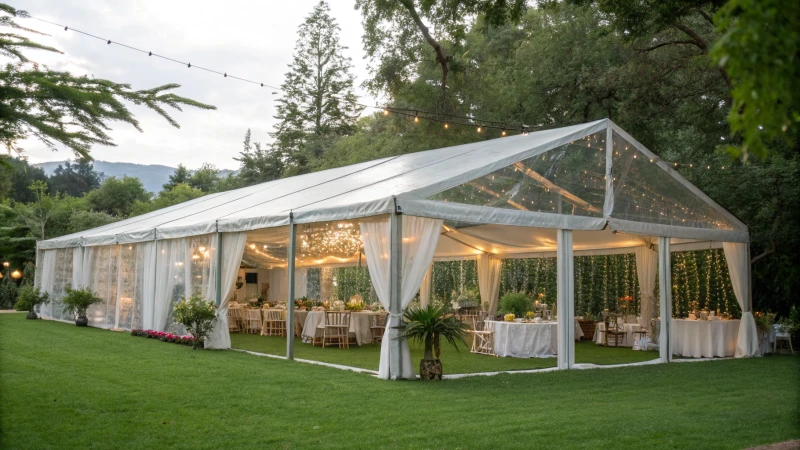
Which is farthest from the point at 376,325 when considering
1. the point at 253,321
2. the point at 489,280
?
the point at 489,280

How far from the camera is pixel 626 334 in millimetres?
14430

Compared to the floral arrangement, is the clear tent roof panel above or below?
above

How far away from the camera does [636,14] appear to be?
32.1 ft

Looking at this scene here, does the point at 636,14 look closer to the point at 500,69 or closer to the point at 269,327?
the point at 269,327

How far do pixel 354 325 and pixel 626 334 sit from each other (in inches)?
219

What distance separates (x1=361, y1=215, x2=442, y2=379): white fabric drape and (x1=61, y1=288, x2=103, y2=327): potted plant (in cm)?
973

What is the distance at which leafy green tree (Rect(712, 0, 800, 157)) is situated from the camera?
2154mm

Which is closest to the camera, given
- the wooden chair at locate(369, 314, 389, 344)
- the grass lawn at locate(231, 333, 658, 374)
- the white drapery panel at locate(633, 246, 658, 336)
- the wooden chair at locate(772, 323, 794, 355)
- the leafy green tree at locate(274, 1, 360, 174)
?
the grass lawn at locate(231, 333, 658, 374)

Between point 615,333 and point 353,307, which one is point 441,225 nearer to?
point 353,307

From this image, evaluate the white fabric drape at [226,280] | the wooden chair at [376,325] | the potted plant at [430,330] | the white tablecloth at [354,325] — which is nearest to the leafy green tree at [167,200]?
the white tablecloth at [354,325]

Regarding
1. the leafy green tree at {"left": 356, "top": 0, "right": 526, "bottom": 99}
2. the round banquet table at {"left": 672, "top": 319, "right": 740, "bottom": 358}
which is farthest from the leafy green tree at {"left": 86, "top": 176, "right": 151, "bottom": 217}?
the round banquet table at {"left": 672, "top": 319, "right": 740, "bottom": 358}

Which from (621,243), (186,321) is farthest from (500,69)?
(186,321)

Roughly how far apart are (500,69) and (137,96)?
21304mm

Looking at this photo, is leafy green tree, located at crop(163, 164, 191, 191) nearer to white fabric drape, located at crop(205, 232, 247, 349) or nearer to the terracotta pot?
white fabric drape, located at crop(205, 232, 247, 349)
